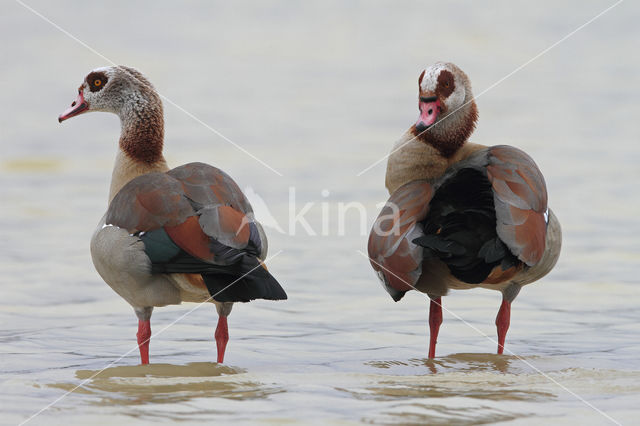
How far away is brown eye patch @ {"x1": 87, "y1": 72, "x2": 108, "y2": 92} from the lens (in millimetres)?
8453

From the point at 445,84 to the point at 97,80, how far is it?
2.86 m

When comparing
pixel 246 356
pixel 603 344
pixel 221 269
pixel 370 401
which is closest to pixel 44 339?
pixel 246 356

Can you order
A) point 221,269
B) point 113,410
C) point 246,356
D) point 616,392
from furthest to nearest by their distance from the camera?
point 246,356, point 221,269, point 616,392, point 113,410

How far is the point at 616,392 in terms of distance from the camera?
6.02 m

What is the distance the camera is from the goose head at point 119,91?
8297 mm

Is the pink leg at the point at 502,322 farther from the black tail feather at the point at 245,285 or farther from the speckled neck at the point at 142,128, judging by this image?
the speckled neck at the point at 142,128

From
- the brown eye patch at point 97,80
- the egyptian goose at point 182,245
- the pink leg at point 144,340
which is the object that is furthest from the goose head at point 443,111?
the brown eye patch at point 97,80

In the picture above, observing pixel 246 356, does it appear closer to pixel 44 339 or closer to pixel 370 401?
pixel 44 339

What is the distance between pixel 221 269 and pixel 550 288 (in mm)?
4733

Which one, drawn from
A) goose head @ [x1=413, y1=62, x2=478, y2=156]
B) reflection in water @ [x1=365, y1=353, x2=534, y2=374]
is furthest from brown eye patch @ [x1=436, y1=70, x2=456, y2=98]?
reflection in water @ [x1=365, y1=353, x2=534, y2=374]

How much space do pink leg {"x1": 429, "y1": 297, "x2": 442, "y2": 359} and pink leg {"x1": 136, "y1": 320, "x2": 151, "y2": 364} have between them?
2091 millimetres

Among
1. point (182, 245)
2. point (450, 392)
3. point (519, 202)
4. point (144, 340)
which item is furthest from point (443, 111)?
point (144, 340)

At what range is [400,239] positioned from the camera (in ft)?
22.8

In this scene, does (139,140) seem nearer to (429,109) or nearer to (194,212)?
(194,212)
